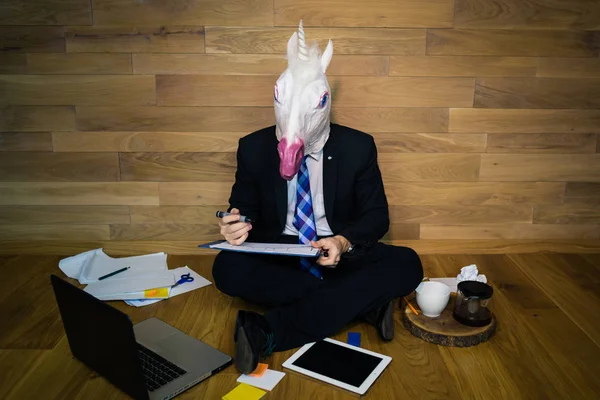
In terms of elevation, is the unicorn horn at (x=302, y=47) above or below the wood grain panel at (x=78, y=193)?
above

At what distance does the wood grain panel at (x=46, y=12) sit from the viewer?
2.28 metres

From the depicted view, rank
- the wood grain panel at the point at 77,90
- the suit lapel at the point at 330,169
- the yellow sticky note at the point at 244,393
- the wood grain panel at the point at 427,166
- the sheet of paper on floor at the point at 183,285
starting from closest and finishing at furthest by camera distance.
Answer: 1. the yellow sticky note at the point at 244,393
2. the suit lapel at the point at 330,169
3. the sheet of paper on floor at the point at 183,285
4. the wood grain panel at the point at 77,90
5. the wood grain panel at the point at 427,166

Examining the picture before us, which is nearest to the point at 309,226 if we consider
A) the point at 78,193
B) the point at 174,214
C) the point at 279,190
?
the point at 279,190

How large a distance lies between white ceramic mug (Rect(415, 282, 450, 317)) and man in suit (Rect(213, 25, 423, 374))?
0.21 feet

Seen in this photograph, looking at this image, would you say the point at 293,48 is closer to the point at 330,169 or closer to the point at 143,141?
the point at 330,169

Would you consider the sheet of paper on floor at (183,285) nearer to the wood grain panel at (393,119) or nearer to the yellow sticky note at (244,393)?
the yellow sticky note at (244,393)

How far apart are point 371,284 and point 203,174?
1.03m

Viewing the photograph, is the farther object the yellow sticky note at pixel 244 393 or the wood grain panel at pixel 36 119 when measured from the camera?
the wood grain panel at pixel 36 119

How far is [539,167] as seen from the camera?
2496 millimetres

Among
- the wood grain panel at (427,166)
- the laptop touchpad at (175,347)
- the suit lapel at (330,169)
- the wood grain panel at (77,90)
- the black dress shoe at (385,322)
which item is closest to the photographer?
the laptop touchpad at (175,347)

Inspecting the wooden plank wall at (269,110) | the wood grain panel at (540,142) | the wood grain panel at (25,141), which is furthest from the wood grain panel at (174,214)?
the wood grain panel at (540,142)

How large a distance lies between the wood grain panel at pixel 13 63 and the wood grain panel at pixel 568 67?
85.5 inches

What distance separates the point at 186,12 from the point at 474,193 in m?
1.47

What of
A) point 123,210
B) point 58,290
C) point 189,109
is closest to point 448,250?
point 189,109
